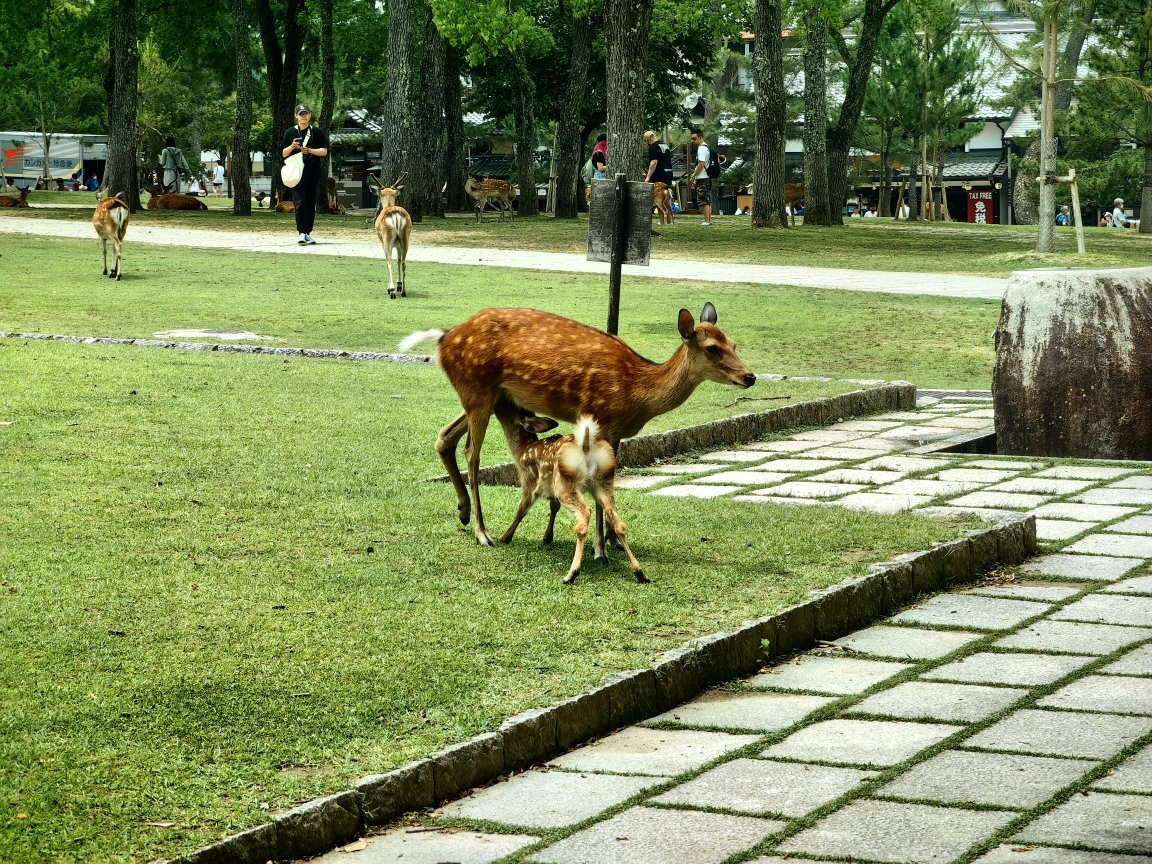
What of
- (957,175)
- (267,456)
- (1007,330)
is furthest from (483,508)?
Result: (957,175)

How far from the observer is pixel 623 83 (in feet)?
83.9

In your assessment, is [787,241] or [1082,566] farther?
[787,241]

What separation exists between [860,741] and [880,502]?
146 inches

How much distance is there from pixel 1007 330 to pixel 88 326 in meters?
8.85

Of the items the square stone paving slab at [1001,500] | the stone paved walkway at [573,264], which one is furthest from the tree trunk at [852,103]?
the square stone paving slab at [1001,500]

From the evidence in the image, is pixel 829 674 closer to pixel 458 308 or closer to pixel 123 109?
pixel 458 308

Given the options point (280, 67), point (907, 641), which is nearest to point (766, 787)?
point (907, 641)

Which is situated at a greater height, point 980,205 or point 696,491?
point 980,205

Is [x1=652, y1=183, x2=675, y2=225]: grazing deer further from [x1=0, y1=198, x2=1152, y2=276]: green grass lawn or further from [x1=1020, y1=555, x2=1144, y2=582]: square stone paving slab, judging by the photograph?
[x1=1020, y1=555, x2=1144, y2=582]: square stone paving slab

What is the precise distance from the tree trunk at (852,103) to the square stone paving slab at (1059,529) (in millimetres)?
27250

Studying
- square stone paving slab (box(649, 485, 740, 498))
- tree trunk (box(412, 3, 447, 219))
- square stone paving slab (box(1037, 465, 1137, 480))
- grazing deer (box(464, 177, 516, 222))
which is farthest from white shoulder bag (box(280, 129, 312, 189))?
square stone paving slab (box(1037, 465, 1137, 480))

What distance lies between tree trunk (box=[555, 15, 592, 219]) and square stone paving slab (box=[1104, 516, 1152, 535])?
94.0 ft

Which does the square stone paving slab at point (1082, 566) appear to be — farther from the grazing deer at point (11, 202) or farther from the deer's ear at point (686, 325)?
the grazing deer at point (11, 202)

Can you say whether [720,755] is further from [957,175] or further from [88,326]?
[957,175]
